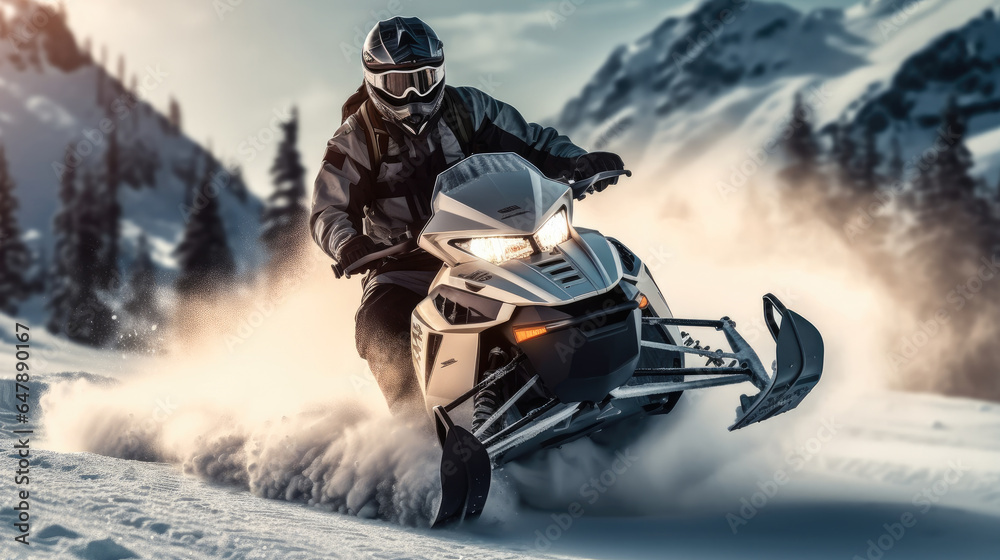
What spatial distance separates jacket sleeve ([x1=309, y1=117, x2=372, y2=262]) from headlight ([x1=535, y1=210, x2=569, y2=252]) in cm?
139

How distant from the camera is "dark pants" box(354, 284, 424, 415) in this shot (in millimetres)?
4770

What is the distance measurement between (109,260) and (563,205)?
95.7 ft

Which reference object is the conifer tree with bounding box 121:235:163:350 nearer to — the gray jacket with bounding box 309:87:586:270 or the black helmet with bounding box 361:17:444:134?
the gray jacket with bounding box 309:87:586:270

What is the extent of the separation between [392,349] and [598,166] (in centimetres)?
162

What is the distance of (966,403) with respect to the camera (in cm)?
1153

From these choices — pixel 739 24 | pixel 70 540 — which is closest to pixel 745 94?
pixel 739 24

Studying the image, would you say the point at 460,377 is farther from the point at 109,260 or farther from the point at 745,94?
the point at 745,94

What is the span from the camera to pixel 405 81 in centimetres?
475

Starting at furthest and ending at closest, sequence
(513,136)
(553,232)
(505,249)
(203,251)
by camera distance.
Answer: (203,251) < (513,136) < (553,232) < (505,249)
